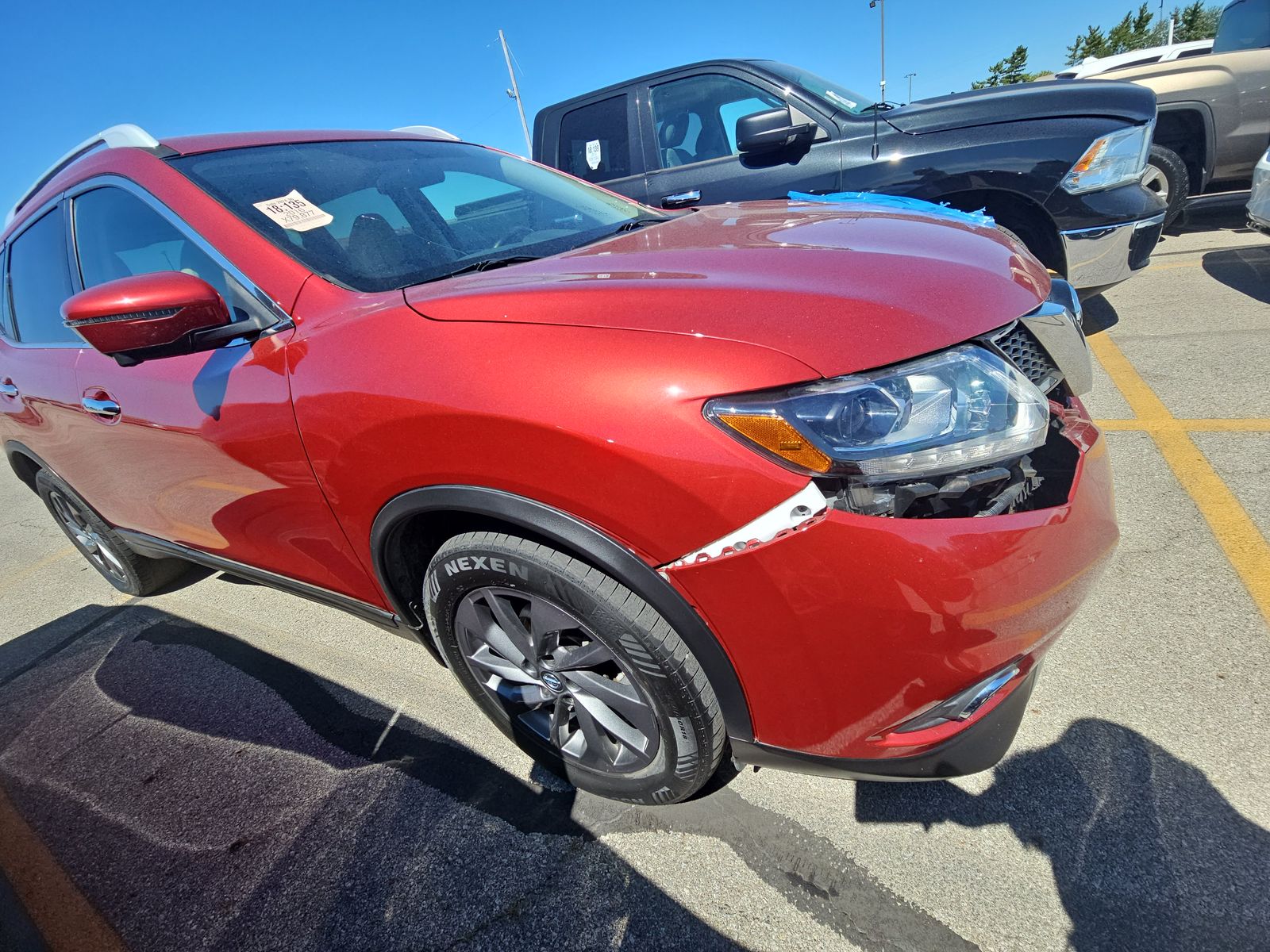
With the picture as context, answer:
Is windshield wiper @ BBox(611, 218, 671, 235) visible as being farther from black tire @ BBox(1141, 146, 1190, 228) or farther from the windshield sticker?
black tire @ BBox(1141, 146, 1190, 228)

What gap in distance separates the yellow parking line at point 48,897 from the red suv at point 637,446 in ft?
3.15

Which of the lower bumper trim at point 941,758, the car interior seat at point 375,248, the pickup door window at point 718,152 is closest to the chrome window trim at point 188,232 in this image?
the car interior seat at point 375,248

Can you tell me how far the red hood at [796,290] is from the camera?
117 centimetres

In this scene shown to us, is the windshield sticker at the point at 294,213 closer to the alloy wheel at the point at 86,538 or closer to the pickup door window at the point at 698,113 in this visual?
the alloy wheel at the point at 86,538

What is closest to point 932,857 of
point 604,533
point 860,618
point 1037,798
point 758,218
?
point 1037,798

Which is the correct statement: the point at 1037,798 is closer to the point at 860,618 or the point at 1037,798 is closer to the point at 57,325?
the point at 860,618

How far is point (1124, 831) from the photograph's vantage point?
1452mm

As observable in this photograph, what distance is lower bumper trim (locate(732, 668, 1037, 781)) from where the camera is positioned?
4.30 feet

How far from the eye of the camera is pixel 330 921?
1.60 meters

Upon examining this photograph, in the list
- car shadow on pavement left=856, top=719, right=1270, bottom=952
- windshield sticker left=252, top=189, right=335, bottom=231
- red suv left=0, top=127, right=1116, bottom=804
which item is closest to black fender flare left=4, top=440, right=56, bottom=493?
red suv left=0, top=127, right=1116, bottom=804

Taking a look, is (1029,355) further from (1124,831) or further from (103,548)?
(103,548)

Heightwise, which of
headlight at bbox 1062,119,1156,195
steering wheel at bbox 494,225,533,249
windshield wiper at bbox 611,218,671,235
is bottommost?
headlight at bbox 1062,119,1156,195

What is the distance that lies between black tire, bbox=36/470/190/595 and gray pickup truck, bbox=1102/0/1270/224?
25.3ft

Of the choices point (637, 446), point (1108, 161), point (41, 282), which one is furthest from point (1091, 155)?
point (41, 282)
